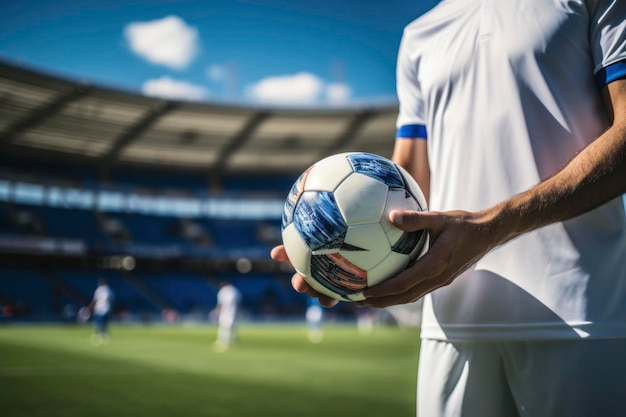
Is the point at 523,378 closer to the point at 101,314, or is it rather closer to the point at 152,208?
the point at 101,314

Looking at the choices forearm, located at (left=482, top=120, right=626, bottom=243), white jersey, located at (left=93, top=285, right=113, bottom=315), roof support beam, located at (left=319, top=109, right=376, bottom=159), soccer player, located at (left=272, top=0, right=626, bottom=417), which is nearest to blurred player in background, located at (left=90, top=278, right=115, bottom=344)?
white jersey, located at (left=93, top=285, right=113, bottom=315)

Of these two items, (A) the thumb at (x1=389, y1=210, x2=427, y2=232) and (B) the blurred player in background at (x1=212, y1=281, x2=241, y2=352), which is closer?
(A) the thumb at (x1=389, y1=210, x2=427, y2=232)

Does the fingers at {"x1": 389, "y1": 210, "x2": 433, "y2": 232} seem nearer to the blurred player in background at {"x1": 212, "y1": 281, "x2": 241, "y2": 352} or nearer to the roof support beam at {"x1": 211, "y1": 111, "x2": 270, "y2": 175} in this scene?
the blurred player in background at {"x1": 212, "y1": 281, "x2": 241, "y2": 352}

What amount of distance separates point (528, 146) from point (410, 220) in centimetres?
47

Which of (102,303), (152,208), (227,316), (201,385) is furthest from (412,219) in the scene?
(152,208)

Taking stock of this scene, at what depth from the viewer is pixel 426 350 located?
1704 mm

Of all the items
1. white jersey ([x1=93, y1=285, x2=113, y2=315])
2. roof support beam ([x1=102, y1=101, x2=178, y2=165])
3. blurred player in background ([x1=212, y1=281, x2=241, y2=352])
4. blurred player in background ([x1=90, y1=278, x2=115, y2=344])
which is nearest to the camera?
blurred player in background ([x1=212, y1=281, x2=241, y2=352])

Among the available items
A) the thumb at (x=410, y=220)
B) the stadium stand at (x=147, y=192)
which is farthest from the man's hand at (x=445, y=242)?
the stadium stand at (x=147, y=192)

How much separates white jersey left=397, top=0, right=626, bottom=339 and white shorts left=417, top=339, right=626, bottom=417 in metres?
0.04

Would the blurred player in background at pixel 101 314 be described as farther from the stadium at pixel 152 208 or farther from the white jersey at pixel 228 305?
the white jersey at pixel 228 305

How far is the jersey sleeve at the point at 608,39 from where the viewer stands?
1346mm

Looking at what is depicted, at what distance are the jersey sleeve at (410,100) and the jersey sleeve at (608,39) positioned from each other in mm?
609

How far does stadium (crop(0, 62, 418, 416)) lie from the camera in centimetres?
2525

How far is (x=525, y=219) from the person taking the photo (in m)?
1.31
